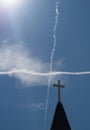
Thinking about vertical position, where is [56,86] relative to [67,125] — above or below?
above

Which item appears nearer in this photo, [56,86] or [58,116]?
[58,116]

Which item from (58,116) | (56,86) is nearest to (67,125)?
(58,116)

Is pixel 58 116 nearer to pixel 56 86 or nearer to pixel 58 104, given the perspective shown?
pixel 58 104

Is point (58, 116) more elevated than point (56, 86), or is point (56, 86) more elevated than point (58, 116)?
point (56, 86)

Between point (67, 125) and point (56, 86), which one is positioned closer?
point (67, 125)

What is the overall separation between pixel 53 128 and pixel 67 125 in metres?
1.10

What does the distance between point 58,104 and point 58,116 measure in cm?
108

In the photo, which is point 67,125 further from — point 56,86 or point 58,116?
point 56,86

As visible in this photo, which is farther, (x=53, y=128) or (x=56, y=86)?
(x=56, y=86)

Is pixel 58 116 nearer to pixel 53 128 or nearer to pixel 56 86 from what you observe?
pixel 53 128

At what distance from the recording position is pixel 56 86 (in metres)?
36.1

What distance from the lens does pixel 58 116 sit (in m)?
33.5

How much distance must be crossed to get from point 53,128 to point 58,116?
0.99m

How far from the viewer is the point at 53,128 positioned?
109 feet
